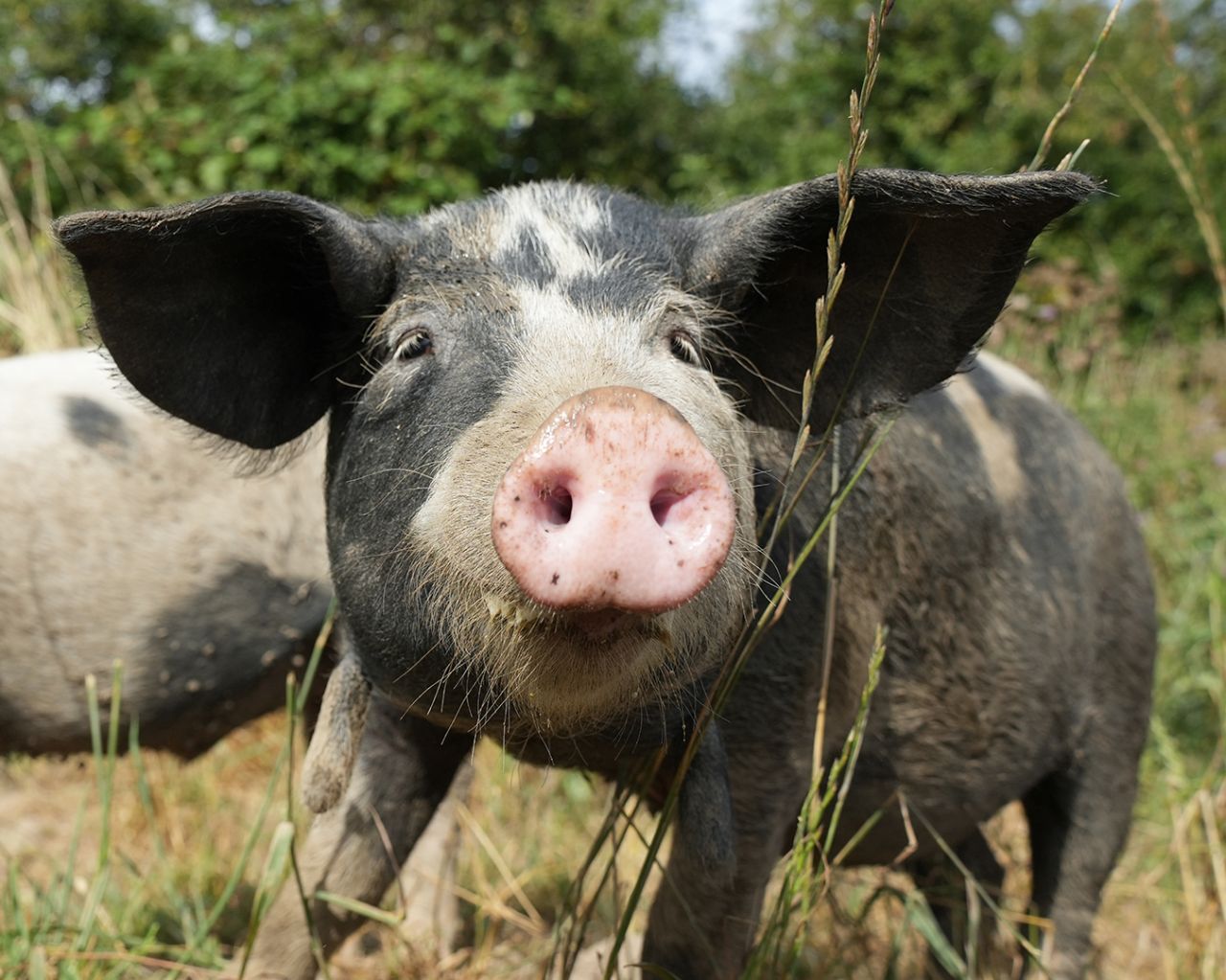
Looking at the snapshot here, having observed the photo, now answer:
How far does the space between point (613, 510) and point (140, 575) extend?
2644 millimetres

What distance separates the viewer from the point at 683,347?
1963 millimetres

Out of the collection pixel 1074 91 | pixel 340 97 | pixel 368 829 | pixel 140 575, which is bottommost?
pixel 368 829

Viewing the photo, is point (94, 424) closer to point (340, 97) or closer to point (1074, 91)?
point (1074, 91)

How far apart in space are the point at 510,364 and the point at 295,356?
599 mm

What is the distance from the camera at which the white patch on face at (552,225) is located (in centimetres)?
193

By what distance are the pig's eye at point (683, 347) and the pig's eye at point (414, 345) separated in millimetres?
370

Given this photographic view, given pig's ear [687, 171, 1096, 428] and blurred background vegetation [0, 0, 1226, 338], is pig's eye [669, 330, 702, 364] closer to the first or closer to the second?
pig's ear [687, 171, 1096, 428]

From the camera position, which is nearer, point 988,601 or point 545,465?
point 545,465

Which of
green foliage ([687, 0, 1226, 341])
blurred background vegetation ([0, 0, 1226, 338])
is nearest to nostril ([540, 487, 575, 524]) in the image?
blurred background vegetation ([0, 0, 1226, 338])

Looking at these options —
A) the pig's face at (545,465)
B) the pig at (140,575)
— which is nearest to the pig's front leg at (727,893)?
the pig's face at (545,465)

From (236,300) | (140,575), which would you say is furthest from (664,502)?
(140,575)

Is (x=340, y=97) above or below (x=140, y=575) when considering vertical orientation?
above

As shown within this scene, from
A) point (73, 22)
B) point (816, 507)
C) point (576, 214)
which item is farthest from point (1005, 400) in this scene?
point (73, 22)

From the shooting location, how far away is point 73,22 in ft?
34.2
